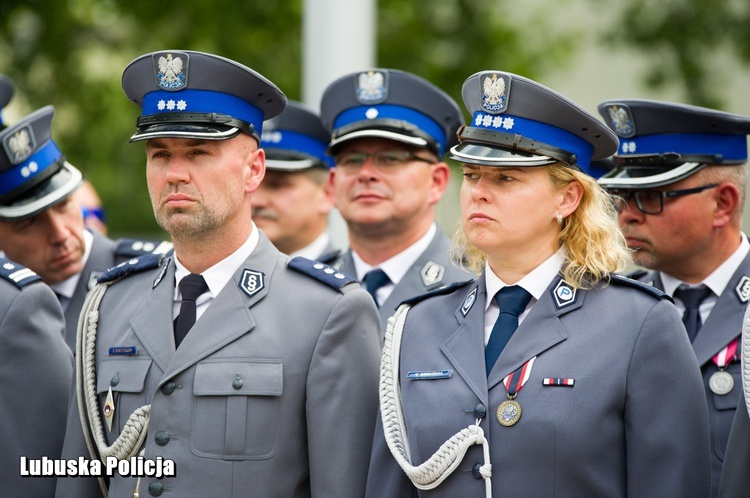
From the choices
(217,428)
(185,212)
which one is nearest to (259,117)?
(185,212)

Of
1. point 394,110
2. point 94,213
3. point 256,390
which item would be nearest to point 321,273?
point 256,390

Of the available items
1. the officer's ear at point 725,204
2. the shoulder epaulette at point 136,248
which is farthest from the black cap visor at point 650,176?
the shoulder epaulette at point 136,248

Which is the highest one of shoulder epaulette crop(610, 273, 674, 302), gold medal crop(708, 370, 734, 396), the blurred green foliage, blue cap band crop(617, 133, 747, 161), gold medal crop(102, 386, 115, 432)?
the blurred green foliage

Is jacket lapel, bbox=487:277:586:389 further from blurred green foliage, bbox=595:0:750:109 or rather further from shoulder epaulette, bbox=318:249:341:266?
blurred green foliage, bbox=595:0:750:109

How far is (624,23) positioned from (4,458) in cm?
932

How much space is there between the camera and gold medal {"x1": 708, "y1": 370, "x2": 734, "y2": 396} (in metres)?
4.12

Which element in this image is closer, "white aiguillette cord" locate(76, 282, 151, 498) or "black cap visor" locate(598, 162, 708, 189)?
"white aiguillette cord" locate(76, 282, 151, 498)

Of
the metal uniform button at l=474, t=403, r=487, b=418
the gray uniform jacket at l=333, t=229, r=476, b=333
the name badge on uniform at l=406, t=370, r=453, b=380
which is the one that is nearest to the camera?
the metal uniform button at l=474, t=403, r=487, b=418

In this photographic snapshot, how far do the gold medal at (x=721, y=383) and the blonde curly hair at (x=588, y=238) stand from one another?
692 mm

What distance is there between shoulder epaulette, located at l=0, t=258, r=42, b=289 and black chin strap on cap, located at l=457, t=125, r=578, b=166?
1730mm

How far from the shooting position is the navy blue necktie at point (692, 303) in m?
4.45

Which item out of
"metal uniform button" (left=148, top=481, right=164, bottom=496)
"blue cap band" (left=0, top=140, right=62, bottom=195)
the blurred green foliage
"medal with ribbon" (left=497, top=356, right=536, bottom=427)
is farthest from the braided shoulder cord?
the blurred green foliage

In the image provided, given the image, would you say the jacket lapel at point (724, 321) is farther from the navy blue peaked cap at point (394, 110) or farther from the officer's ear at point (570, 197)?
the navy blue peaked cap at point (394, 110)

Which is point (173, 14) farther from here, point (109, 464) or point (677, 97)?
point (109, 464)
